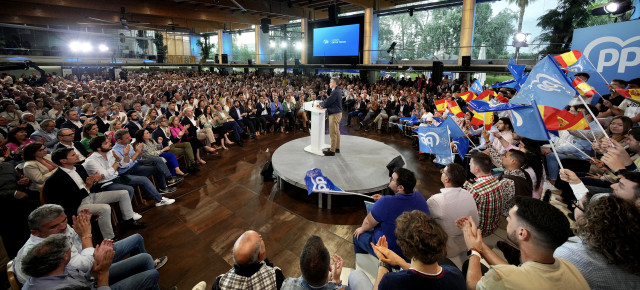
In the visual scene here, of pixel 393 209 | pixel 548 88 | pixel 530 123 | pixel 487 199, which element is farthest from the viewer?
pixel 548 88

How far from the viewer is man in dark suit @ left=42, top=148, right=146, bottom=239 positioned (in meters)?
2.78

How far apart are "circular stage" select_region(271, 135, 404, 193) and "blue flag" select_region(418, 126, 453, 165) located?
2.89ft

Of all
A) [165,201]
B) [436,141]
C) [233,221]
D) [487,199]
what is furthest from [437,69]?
[165,201]

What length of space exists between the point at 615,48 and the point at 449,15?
18.5 m

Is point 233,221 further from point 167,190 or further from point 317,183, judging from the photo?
point 167,190

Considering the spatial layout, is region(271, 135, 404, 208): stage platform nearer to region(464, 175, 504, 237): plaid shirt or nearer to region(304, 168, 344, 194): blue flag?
region(304, 168, 344, 194): blue flag

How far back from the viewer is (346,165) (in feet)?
16.0

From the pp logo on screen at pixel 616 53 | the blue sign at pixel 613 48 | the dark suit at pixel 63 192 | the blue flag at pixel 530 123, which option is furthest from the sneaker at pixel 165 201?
→ the pp logo on screen at pixel 616 53

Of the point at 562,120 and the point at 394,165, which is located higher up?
the point at 562,120

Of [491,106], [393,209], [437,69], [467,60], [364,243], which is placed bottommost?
[364,243]

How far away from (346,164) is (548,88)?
9.86ft

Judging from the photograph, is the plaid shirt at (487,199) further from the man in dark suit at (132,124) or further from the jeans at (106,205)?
the man in dark suit at (132,124)

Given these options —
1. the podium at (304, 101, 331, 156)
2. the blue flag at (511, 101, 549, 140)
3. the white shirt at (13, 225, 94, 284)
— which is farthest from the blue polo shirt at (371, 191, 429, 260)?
the podium at (304, 101, 331, 156)

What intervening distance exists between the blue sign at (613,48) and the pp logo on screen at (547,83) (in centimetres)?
292
